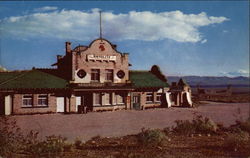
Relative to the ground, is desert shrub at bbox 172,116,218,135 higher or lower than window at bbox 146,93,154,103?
lower

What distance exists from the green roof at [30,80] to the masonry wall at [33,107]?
0.93 metres

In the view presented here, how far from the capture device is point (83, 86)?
2881cm

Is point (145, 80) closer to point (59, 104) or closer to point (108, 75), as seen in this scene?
point (108, 75)

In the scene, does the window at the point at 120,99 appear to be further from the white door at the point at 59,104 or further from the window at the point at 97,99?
the white door at the point at 59,104

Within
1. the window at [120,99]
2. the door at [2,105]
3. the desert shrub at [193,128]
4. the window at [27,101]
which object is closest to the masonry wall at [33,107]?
the window at [27,101]

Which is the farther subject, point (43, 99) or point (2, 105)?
point (43, 99)

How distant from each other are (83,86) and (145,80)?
866 cm

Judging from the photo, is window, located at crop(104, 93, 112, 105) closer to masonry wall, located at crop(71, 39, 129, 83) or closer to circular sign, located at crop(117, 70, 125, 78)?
masonry wall, located at crop(71, 39, 129, 83)

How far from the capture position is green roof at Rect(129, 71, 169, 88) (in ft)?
109

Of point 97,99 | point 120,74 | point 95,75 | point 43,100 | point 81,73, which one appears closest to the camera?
point 43,100

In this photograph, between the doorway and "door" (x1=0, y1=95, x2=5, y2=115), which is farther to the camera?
the doorway

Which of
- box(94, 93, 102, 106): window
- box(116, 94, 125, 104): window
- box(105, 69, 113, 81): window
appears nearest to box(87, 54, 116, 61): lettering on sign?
box(105, 69, 113, 81): window

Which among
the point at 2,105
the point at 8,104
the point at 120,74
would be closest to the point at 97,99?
the point at 120,74

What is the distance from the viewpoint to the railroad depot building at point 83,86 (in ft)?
87.7
